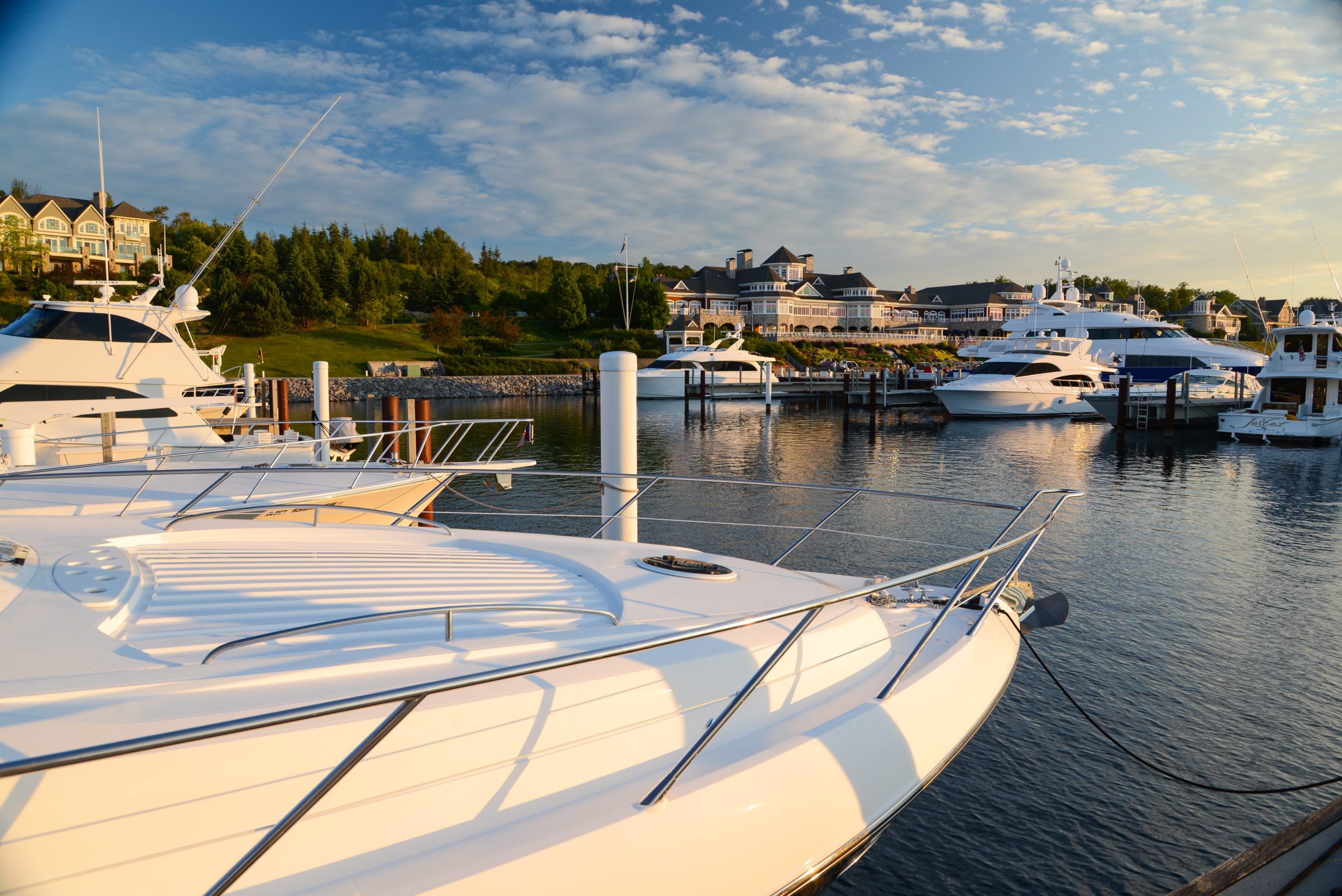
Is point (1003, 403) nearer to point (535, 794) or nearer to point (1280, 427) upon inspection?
point (1280, 427)

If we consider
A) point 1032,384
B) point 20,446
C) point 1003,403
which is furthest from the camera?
point 1032,384

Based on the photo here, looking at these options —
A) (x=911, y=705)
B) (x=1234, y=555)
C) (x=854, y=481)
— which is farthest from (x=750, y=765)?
(x=854, y=481)

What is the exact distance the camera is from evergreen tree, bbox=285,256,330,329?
6144 centimetres

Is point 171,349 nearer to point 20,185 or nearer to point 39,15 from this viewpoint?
point 39,15

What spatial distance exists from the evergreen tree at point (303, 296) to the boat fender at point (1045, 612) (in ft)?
218

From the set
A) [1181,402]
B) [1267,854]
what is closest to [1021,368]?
[1181,402]

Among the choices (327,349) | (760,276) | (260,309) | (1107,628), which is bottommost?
(1107,628)

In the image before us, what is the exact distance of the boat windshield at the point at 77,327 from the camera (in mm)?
11602

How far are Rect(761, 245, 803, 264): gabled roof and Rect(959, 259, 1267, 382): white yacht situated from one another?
1733 inches

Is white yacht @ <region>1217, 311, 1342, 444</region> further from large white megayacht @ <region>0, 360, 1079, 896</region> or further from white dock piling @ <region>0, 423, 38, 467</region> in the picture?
white dock piling @ <region>0, 423, 38, 467</region>

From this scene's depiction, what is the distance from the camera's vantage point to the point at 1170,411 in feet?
85.9

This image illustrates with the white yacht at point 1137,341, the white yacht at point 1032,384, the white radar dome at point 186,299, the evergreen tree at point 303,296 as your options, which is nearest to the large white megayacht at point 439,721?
the white radar dome at point 186,299

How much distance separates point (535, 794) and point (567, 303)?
69.2 meters

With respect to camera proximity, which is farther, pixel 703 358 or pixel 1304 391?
pixel 703 358
